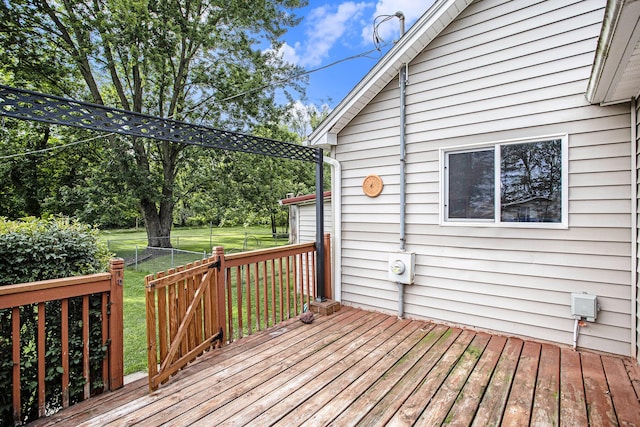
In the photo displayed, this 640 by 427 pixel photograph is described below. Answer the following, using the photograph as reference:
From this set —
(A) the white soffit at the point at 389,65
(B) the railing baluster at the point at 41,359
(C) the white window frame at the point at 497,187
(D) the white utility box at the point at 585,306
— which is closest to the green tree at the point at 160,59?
(A) the white soffit at the point at 389,65

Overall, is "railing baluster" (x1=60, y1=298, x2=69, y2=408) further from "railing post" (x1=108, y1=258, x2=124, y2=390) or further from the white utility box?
the white utility box

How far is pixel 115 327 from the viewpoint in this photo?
2459 millimetres

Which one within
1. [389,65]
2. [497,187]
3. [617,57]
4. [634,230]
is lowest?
→ [634,230]

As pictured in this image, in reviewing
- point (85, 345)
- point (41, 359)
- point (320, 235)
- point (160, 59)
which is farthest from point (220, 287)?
point (160, 59)

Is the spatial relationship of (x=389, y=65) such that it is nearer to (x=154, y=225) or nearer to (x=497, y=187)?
(x=497, y=187)

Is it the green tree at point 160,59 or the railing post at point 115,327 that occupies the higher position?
the green tree at point 160,59

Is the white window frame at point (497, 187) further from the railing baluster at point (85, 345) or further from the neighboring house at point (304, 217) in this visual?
the railing baluster at point (85, 345)

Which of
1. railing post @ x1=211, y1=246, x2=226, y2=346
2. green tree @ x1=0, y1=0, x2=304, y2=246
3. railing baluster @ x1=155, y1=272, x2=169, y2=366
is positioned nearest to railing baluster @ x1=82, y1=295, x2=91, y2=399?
railing baluster @ x1=155, y1=272, x2=169, y2=366

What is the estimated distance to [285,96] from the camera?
42.4 feet

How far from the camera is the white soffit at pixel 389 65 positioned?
Result: 3.55 metres

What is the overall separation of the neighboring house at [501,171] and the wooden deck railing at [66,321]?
2978mm

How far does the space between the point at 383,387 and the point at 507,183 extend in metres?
2.50

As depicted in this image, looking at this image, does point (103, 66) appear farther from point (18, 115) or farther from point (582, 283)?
point (582, 283)

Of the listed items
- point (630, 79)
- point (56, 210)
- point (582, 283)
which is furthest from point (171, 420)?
point (56, 210)
